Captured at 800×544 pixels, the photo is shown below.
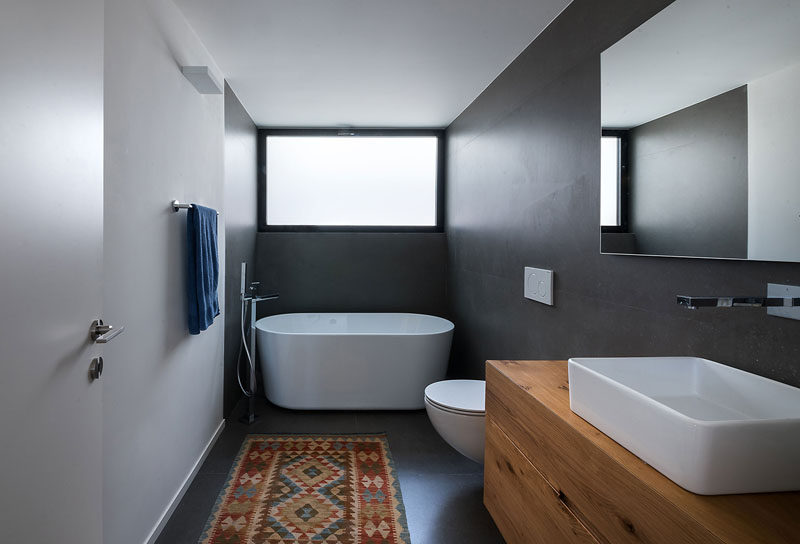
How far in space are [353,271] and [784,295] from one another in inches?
137

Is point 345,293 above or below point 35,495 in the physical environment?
above

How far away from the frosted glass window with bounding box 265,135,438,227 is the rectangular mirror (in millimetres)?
2731

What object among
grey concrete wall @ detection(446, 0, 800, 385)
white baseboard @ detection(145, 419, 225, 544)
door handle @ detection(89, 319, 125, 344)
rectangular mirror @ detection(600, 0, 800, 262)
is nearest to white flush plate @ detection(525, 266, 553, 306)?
grey concrete wall @ detection(446, 0, 800, 385)

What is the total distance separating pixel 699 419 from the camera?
3.27 ft

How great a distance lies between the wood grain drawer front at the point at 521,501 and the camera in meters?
1.19

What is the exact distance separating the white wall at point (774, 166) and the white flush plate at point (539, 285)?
1.08 m

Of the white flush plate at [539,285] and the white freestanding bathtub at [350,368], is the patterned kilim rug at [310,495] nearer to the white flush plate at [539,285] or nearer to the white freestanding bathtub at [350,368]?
the white freestanding bathtub at [350,368]

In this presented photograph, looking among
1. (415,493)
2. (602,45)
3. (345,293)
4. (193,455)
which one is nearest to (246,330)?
(345,293)

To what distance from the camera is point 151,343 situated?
6.32ft

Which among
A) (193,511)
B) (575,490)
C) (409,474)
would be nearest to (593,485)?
(575,490)

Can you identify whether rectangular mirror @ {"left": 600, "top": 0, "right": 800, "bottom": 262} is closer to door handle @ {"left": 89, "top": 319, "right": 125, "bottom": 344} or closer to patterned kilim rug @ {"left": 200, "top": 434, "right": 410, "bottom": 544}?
patterned kilim rug @ {"left": 200, "top": 434, "right": 410, "bottom": 544}

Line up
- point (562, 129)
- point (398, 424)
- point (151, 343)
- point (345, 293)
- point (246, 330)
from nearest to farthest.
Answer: point (151, 343) → point (562, 129) → point (398, 424) → point (246, 330) → point (345, 293)

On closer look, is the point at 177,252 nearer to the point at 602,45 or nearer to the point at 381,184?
the point at 602,45

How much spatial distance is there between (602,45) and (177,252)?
6.96 feet
